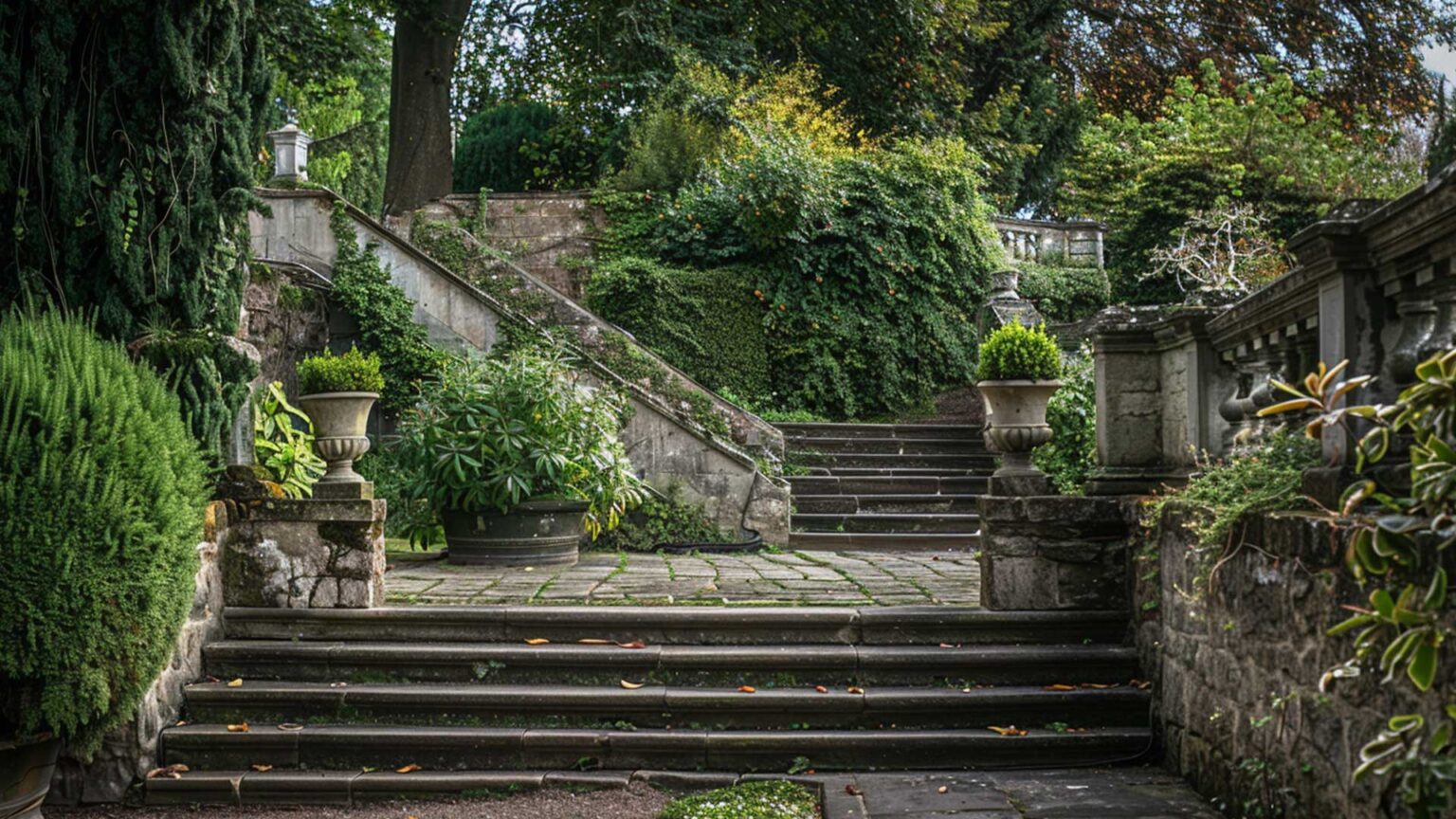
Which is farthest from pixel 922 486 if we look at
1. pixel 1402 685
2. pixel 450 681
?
pixel 1402 685

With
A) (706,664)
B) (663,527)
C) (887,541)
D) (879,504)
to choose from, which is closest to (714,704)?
(706,664)

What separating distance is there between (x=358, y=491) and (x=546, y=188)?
1301 centimetres

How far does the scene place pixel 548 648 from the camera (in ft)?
18.4

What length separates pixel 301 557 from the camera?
5941mm

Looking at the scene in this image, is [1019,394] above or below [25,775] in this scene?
above

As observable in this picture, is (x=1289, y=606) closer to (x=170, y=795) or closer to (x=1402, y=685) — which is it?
(x=1402, y=685)

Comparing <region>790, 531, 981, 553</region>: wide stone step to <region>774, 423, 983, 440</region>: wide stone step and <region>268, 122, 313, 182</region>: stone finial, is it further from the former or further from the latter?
<region>268, 122, 313, 182</region>: stone finial

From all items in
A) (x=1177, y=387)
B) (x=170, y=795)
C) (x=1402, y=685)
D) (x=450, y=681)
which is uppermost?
(x=1177, y=387)

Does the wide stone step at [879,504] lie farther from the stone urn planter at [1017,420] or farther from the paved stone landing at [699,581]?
the stone urn planter at [1017,420]

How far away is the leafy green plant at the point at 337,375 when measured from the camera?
668 cm

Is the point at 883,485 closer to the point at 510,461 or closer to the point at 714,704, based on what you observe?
the point at 510,461

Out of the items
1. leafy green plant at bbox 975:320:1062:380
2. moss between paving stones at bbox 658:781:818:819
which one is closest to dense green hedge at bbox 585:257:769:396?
leafy green plant at bbox 975:320:1062:380

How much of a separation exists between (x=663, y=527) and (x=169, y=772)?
5326 mm

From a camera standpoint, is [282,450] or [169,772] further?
[282,450]
